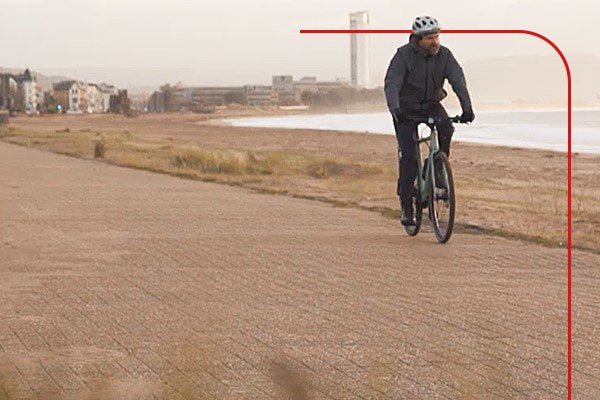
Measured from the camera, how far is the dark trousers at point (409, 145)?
9969 millimetres

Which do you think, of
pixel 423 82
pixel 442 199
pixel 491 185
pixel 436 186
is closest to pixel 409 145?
pixel 436 186

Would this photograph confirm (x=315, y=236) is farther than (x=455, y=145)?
No

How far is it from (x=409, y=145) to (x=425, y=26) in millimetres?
1254

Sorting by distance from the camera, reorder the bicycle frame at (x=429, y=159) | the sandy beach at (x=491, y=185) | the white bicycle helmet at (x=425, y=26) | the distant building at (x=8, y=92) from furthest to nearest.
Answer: the distant building at (x=8, y=92) → the sandy beach at (x=491, y=185) → the bicycle frame at (x=429, y=159) → the white bicycle helmet at (x=425, y=26)

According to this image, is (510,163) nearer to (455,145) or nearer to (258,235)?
(455,145)

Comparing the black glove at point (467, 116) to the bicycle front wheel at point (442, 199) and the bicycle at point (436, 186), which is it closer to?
the bicycle at point (436, 186)

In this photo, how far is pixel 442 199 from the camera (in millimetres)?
10156

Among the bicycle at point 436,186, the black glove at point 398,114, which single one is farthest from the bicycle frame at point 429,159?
the black glove at point 398,114

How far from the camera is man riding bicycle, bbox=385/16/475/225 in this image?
373 inches

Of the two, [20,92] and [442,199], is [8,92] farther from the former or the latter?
[442,199]

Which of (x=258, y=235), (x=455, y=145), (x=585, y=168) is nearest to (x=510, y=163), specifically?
(x=585, y=168)

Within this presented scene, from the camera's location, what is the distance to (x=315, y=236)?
1137 cm

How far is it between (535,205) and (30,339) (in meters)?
11.9

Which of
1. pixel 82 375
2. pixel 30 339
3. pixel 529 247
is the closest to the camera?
pixel 82 375
